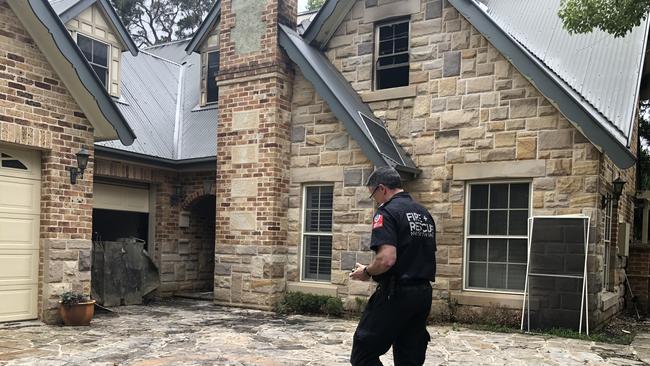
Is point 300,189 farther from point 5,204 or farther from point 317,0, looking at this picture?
point 317,0

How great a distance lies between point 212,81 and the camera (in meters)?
13.8

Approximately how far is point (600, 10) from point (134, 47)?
9.73 metres

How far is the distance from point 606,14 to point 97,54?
31.5 ft

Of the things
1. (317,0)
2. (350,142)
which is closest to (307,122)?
(350,142)

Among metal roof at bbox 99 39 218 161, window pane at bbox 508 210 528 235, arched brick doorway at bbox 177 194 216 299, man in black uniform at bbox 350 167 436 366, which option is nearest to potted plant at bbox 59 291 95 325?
metal roof at bbox 99 39 218 161

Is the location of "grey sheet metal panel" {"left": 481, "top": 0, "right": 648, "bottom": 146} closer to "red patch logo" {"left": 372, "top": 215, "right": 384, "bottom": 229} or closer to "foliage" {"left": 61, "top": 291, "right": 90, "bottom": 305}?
"red patch logo" {"left": 372, "top": 215, "right": 384, "bottom": 229}

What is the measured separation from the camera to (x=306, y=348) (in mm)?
7414

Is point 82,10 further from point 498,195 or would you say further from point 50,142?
point 498,195

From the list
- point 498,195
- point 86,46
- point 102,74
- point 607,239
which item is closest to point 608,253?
point 607,239

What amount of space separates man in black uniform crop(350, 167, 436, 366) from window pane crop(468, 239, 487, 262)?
17.9 ft

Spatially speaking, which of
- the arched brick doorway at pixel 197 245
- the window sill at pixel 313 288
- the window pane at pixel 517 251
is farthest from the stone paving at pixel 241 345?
the arched brick doorway at pixel 197 245

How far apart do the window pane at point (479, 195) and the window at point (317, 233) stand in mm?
2407

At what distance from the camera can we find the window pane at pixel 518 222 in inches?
371

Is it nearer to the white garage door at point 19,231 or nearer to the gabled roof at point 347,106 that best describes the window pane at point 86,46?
the white garage door at point 19,231
